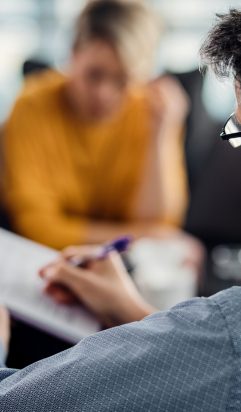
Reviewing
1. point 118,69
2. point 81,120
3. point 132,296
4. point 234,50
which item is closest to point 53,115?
point 81,120

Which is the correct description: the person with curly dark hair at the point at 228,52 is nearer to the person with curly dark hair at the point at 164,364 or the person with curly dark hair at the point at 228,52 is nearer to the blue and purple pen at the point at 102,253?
the person with curly dark hair at the point at 164,364

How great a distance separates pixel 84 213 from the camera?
2168 millimetres

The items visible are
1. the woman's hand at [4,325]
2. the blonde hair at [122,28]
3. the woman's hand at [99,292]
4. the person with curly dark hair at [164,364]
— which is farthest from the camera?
the blonde hair at [122,28]

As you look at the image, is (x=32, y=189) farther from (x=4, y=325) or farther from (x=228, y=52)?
(x=228, y=52)

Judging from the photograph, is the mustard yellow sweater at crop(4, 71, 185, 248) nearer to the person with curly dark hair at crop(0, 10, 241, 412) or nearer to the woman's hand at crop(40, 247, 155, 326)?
the woman's hand at crop(40, 247, 155, 326)

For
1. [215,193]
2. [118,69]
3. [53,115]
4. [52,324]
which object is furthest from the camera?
[215,193]

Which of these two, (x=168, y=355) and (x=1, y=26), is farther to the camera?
(x=1, y=26)

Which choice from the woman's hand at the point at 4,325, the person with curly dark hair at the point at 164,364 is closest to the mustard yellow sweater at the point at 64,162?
the woman's hand at the point at 4,325

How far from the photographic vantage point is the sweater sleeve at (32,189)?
198 cm

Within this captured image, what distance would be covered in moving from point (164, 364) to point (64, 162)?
1545 mm

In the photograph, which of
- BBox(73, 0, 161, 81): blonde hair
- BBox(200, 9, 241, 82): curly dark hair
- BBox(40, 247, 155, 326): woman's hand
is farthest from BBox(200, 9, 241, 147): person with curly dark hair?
BBox(73, 0, 161, 81): blonde hair

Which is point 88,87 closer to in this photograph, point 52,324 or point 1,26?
point 52,324

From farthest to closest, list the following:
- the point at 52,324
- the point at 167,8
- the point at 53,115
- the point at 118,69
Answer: the point at 167,8 < the point at 53,115 < the point at 118,69 < the point at 52,324

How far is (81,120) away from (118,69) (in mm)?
266
